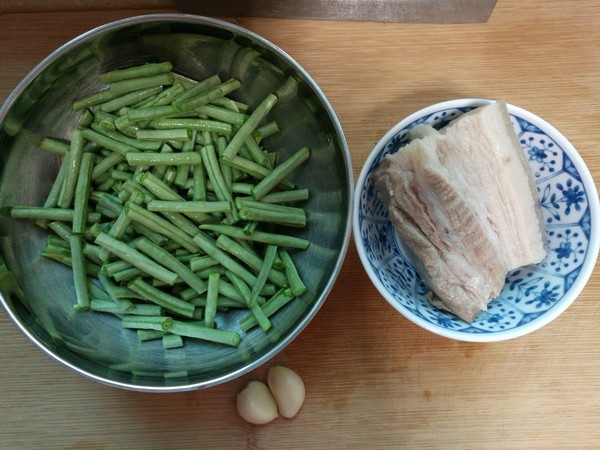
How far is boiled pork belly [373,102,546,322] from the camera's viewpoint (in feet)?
5.06

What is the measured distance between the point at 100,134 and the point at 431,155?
103 centimetres

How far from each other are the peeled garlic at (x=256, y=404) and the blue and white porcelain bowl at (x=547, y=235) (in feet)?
1.74

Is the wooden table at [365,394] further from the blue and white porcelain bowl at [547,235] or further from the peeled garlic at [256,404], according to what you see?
the blue and white porcelain bowl at [547,235]

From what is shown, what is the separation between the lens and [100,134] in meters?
1.67

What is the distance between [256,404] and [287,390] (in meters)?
0.11

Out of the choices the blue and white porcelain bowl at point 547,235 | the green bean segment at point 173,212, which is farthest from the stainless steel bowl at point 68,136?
the blue and white porcelain bowl at point 547,235

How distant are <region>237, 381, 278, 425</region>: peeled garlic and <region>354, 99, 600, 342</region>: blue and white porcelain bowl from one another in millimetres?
530

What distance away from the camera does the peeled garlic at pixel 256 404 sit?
5.53ft

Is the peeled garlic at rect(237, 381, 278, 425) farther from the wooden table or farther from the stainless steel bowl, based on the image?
the stainless steel bowl

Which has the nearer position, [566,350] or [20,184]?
[20,184]

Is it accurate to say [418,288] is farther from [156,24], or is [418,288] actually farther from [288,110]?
[156,24]

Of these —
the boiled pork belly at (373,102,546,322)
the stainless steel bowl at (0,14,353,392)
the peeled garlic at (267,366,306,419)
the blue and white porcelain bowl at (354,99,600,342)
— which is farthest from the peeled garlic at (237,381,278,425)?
the boiled pork belly at (373,102,546,322)

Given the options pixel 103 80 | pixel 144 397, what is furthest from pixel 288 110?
pixel 144 397

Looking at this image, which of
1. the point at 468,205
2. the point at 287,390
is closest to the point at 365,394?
the point at 287,390
